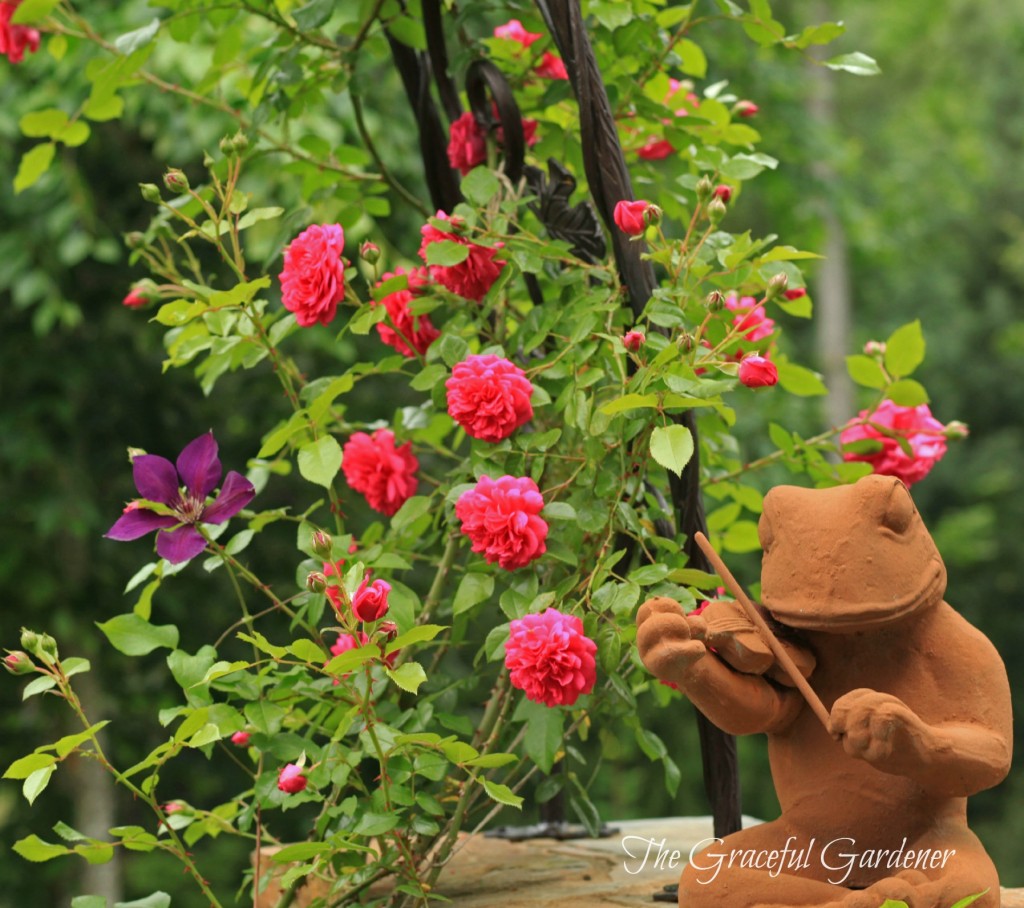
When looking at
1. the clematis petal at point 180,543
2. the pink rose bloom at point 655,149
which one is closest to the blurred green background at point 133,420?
the pink rose bloom at point 655,149

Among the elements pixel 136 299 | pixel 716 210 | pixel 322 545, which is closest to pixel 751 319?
pixel 716 210

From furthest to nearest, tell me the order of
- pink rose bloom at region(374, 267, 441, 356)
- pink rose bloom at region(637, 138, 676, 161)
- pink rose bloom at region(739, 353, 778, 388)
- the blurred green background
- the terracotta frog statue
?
the blurred green background → pink rose bloom at region(637, 138, 676, 161) → pink rose bloom at region(374, 267, 441, 356) → pink rose bloom at region(739, 353, 778, 388) → the terracotta frog statue

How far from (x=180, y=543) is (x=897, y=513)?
666 millimetres

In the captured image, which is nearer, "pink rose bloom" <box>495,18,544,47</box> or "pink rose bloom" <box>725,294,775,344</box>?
"pink rose bloom" <box>725,294,775,344</box>

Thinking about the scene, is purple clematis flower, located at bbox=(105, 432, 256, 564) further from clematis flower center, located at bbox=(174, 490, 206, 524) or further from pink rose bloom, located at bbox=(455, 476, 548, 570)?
pink rose bloom, located at bbox=(455, 476, 548, 570)

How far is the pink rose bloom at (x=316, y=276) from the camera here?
4.27ft

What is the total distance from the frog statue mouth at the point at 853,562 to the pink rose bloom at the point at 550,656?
0.17 metres

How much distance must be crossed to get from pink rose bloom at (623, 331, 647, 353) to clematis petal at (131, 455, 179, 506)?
1.45ft

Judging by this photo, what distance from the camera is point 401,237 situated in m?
3.38

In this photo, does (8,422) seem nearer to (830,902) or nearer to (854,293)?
(830,902)

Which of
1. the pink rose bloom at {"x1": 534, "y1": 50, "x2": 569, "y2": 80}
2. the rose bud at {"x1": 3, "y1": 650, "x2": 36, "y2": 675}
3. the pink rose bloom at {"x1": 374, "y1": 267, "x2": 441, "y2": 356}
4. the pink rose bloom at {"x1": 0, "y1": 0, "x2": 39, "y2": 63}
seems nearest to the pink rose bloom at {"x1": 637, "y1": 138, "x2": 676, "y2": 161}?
the pink rose bloom at {"x1": 534, "y1": 50, "x2": 569, "y2": 80}

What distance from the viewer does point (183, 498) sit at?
123 cm

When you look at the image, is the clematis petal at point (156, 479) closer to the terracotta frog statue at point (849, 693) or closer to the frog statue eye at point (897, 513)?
the terracotta frog statue at point (849, 693)

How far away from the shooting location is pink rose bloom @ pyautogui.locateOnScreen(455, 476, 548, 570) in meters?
1.16
